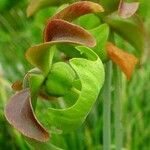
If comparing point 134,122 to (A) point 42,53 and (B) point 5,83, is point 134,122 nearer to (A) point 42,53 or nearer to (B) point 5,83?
(B) point 5,83

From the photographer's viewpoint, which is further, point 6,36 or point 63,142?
point 6,36

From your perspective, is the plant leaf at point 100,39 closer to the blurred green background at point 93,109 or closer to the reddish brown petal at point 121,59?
the reddish brown petal at point 121,59

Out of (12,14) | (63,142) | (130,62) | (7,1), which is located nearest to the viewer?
(130,62)

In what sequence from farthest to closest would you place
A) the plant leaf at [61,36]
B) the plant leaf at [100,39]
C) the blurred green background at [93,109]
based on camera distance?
1. the blurred green background at [93,109]
2. the plant leaf at [100,39]
3. the plant leaf at [61,36]

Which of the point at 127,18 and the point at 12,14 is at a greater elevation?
the point at 127,18

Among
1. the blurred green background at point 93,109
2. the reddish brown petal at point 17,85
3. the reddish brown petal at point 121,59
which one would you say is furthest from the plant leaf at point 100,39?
the blurred green background at point 93,109

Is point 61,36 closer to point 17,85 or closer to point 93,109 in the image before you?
point 17,85

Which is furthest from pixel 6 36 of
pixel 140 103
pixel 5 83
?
pixel 140 103

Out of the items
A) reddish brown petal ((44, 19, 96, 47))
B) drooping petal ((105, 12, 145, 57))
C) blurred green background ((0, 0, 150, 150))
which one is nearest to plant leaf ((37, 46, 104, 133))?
reddish brown petal ((44, 19, 96, 47))

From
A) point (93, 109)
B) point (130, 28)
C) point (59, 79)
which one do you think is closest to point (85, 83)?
point (59, 79)
